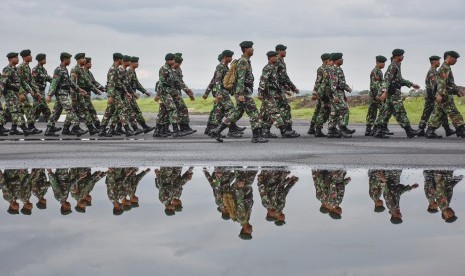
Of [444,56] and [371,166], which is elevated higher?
[444,56]

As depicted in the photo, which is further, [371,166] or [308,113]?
[308,113]

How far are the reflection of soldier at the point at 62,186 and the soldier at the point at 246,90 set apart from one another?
248 inches

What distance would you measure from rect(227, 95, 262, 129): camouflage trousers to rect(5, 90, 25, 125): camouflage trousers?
6.60 metres

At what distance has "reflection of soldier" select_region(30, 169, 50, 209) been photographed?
930cm

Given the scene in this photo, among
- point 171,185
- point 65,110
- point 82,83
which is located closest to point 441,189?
point 171,185

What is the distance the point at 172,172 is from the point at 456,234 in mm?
5963

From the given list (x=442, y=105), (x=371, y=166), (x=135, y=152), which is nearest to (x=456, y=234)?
(x=371, y=166)

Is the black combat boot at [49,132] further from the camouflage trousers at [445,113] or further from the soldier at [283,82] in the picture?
the camouflage trousers at [445,113]

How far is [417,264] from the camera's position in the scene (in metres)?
5.97

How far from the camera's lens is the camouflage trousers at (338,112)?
21.0 meters

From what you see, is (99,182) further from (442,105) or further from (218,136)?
(442,105)

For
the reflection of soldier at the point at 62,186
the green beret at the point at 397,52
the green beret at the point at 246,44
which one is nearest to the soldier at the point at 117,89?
the green beret at the point at 246,44

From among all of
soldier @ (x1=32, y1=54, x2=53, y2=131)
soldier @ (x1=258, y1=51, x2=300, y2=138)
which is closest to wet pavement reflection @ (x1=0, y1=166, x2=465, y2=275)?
soldier @ (x1=258, y1=51, x2=300, y2=138)

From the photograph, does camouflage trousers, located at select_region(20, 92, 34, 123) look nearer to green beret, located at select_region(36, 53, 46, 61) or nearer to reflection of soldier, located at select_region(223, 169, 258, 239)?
green beret, located at select_region(36, 53, 46, 61)
